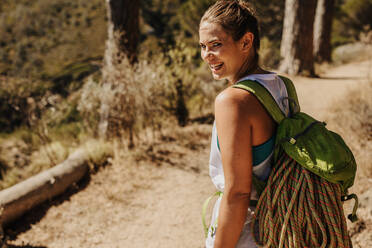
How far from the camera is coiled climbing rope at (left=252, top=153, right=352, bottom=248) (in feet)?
3.23

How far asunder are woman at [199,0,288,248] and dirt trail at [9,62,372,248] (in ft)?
6.17

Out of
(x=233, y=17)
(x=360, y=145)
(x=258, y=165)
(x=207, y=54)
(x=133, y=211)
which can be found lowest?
(x=133, y=211)

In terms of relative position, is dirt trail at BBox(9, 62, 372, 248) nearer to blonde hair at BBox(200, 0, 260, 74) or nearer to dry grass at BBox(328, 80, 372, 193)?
dry grass at BBox(328, 80, 372, 193)

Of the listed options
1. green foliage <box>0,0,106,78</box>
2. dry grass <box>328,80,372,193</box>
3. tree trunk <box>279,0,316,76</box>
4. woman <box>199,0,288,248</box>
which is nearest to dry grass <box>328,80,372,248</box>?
dry grass <box>328,80,372,193</box>

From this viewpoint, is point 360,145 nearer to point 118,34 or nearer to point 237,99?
point 237,99

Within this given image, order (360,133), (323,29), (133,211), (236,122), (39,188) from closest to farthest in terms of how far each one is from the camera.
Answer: (236,122), (133,211), (39,188), (360,133), (323,29)

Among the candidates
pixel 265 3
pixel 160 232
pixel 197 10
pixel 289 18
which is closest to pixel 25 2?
pixel 197 10

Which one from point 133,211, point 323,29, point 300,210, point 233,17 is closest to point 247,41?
point 233,17

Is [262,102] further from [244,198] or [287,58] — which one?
[287,58]

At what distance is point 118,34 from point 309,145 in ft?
14.2

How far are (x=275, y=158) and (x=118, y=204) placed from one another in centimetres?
291

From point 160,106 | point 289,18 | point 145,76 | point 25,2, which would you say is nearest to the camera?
point 145,76

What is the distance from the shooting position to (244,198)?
3.35 feet

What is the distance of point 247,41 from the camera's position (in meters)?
1.12
